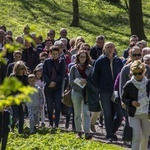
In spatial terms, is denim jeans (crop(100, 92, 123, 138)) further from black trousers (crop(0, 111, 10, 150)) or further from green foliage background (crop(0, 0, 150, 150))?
green foliage background (crop(0, 0, 150, 150))

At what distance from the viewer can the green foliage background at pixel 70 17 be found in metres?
29.3

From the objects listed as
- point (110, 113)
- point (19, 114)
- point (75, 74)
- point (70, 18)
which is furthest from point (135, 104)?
point (70, 18)

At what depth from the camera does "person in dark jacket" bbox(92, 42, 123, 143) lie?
12.7m

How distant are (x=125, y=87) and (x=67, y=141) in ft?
7.88

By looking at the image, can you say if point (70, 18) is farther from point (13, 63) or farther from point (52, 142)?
point (52, 142)

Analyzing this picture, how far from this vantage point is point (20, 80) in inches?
516

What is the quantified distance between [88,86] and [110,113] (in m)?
0.73

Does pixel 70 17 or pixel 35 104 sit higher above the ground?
pixel 70 17

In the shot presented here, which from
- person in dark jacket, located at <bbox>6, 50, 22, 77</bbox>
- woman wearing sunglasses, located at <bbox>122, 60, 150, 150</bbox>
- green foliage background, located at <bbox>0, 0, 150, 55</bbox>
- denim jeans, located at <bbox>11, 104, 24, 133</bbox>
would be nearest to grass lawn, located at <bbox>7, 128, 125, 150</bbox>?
denim jeans, located at <bbox>11, 104, 24, 133</bbox>

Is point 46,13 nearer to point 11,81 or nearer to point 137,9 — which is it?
point 137,9

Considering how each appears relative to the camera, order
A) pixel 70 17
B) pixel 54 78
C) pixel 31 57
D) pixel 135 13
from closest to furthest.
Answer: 1. pixel 54 78
2. pixel 31 57
3. pixel 135 13
4. pixel 70 17

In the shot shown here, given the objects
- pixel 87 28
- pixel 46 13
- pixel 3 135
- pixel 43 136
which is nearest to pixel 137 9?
pixel 87 28

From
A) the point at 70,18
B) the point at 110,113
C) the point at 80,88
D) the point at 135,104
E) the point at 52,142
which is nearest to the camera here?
the point at 135,104

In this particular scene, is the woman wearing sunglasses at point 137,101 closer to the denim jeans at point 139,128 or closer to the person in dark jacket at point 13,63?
the denim jeans at point 139,128
